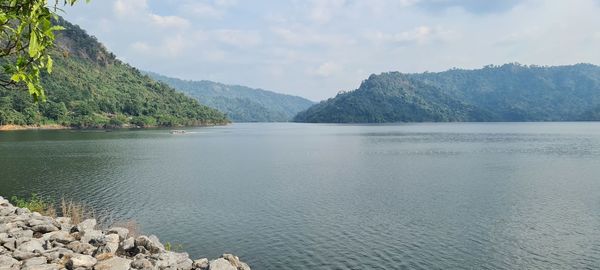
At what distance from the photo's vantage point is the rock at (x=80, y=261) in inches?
891

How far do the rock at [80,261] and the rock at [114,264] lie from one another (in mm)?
392

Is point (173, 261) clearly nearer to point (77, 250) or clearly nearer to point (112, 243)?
point (112, 243)

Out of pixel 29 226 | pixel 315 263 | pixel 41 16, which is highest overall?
pixel 41 16

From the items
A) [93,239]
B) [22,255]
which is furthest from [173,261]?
[22,255]

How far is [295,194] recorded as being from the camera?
6606 centimetres

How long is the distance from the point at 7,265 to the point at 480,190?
6481cm

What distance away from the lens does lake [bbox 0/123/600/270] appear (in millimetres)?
38913

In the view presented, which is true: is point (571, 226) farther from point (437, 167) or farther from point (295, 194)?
point (437, 167)

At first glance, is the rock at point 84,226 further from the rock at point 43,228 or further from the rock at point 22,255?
the rock at point 22,255

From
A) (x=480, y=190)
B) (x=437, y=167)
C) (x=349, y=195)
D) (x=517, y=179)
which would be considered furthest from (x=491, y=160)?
(x=349, y=195)

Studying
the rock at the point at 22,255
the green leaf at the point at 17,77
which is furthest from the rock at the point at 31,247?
the green leaf at the point at 17,77

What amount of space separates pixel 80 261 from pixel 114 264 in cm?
170

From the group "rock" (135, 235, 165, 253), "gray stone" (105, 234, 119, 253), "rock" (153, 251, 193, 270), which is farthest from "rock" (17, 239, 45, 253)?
"rock" (153, 251, 193, 270)

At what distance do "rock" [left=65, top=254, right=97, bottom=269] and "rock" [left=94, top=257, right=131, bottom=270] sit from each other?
1.29ft
